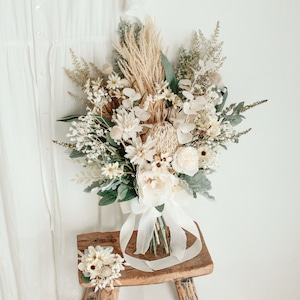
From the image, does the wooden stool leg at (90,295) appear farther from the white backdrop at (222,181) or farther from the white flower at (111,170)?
the white flower at (111,170)

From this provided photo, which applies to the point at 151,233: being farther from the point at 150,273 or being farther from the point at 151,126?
the point at 151,126

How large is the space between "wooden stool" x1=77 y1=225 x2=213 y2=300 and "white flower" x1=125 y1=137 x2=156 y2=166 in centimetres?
37

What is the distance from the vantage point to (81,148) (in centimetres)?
111

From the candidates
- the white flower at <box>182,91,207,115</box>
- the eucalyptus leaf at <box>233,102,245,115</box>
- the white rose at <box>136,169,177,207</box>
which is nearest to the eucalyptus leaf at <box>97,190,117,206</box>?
the white rose at <box>136,169,177,207</box>

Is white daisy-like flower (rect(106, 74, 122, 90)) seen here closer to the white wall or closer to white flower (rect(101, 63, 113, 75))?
white flower (rect(101, 63, 113, 75))

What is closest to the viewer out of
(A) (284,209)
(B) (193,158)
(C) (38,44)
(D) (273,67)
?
(B) (193,158)

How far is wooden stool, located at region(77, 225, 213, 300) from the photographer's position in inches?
45.9

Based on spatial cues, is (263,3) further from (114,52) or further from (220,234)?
(220,234)

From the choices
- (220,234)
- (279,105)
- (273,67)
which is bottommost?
(220,234)

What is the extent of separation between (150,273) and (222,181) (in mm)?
422

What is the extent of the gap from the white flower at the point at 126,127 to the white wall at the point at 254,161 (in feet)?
1.08

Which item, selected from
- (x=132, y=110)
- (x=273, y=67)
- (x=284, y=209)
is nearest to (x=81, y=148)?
(x=132, y=110)

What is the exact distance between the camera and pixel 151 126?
1.03 metres

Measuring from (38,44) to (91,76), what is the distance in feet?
0.57
